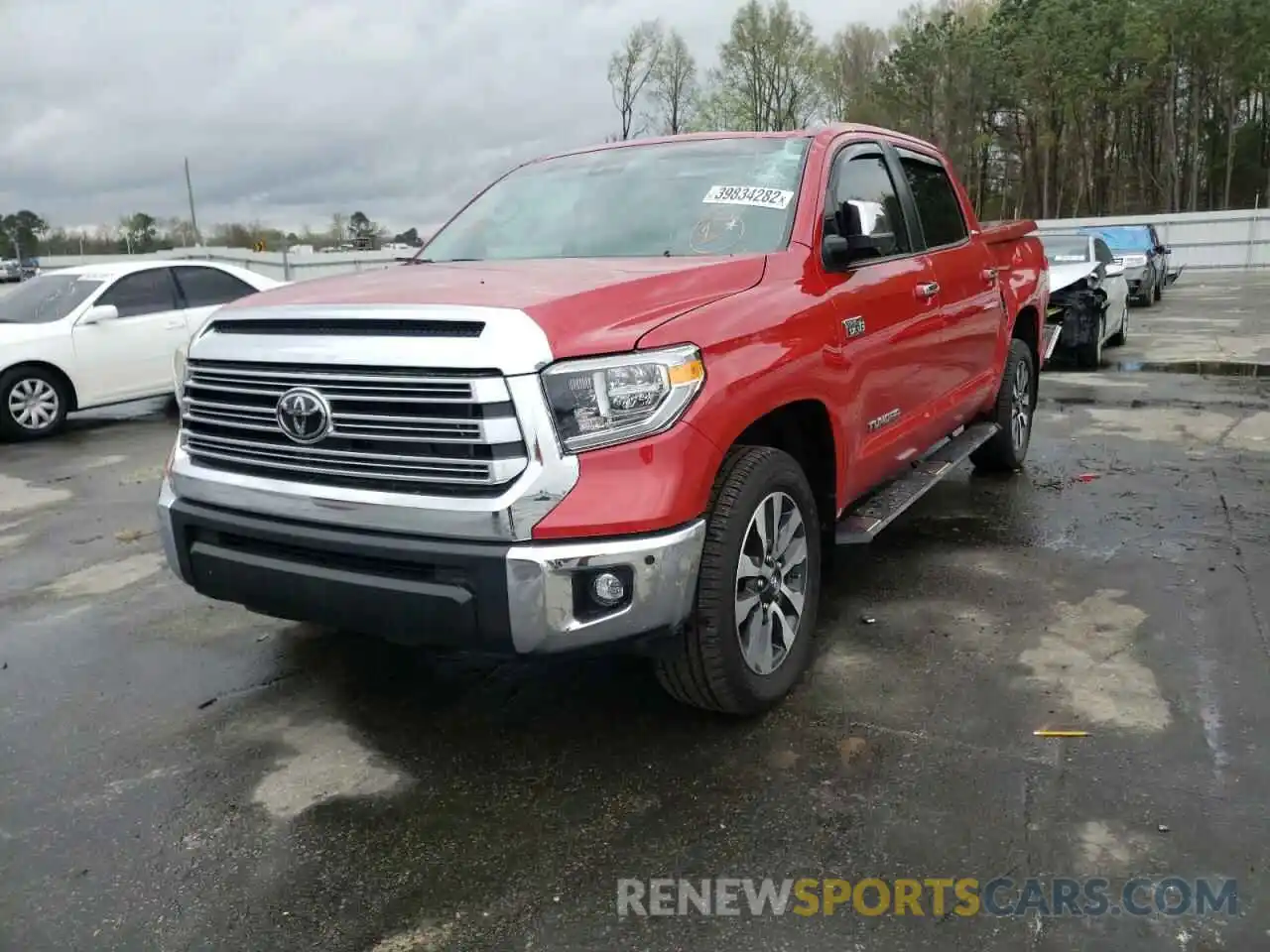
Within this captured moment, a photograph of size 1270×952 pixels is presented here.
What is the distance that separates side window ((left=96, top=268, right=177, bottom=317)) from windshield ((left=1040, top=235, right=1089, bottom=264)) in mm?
10543

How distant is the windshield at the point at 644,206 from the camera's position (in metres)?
3.97

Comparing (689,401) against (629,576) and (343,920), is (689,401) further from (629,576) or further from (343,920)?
(343,920)

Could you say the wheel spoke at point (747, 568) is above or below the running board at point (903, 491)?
above

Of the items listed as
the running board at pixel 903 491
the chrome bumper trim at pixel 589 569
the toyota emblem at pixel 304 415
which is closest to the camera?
the chrome bumper trim at pixel 589 569

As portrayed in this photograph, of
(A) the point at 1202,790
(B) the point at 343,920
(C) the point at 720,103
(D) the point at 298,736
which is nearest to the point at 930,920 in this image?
(A) the point at 1202,790

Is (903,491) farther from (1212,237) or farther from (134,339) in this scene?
(1212,237)

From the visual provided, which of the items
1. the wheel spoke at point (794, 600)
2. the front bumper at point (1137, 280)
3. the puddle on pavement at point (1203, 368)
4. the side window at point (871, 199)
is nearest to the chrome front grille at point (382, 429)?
the wheel spoke at point (794, 600)

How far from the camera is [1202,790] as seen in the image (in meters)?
2.96

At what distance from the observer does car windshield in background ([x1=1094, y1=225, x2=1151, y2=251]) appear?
20.7 m

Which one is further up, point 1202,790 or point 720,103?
point 720,103

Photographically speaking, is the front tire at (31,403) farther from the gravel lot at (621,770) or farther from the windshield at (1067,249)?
the windshield at (1067,249)

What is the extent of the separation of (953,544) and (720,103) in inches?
1816

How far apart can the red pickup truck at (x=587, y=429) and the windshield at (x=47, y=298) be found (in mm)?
7068

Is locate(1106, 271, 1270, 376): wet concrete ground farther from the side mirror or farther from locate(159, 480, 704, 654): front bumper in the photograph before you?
the side mirror
